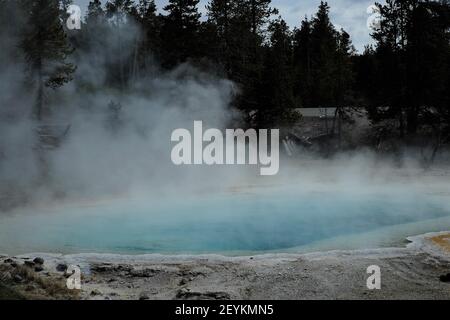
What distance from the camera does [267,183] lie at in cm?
2202

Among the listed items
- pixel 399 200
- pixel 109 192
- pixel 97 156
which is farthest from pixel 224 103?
pixel 399 200

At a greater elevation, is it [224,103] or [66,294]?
[224,103]

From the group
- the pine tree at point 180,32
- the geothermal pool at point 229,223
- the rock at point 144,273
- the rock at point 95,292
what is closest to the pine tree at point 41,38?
the geothermal pool at point 229,223

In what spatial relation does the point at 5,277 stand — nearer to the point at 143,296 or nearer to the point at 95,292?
the point at 95,292

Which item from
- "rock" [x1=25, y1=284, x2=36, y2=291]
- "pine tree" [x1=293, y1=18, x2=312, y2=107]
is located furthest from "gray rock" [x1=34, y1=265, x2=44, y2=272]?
"pine tree" [x1=293, y1=18, x2=312, y2=107]

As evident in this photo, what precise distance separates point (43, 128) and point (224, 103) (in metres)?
11.0

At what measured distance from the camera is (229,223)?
47.0 ft

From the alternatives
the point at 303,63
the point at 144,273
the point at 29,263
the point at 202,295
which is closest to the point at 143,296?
the point at 202,295

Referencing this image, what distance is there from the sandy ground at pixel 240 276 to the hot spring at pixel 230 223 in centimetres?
126

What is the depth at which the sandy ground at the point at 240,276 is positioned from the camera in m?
7.87

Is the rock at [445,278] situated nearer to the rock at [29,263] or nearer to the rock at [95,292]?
the rock at [95,292]

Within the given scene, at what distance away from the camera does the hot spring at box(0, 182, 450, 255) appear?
11.8 metres

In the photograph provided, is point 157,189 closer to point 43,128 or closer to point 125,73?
point 43,128

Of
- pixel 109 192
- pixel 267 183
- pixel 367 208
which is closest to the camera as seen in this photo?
pixel 367 208
